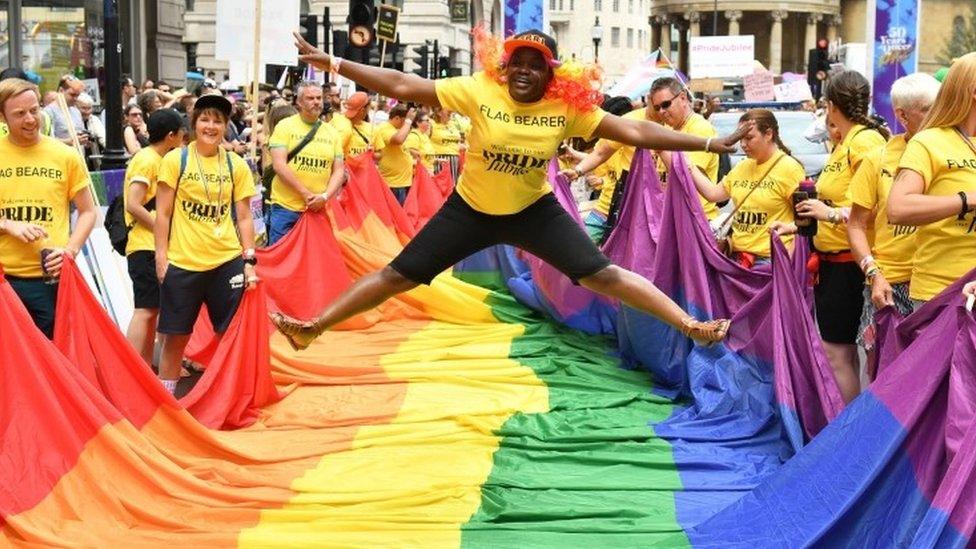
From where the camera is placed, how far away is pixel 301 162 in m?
11.3

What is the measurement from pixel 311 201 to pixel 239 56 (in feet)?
4.30

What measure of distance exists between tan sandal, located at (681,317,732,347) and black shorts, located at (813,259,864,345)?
2.16ft

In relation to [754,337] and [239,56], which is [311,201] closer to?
[239,56]

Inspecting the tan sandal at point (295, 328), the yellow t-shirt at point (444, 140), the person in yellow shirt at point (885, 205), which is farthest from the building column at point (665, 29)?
the person in yellow shirt at point (885, 205)

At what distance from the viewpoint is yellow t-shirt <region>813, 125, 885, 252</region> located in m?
7.05

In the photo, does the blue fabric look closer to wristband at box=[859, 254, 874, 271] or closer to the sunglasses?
the sunglasses

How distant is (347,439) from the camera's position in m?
7.35

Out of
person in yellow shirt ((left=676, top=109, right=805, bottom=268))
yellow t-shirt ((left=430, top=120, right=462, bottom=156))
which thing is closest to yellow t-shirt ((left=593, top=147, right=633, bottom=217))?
person in yellow shirt ((left=676, top=109, right=805, bottom=268))

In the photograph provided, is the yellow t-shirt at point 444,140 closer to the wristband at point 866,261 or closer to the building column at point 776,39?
the wristband at point 866,261

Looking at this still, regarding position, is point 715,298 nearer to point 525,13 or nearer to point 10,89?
point 10,89

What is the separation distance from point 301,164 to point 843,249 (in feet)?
17.5

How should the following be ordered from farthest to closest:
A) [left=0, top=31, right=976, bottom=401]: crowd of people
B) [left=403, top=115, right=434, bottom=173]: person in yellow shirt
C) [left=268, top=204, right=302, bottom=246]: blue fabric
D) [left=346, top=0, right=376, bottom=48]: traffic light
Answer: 1. [left=346, top=0, right=376, bottom=48]: traffic light
2. [left=403, top=115, right=434, bottom=173]: person in yellow shirt
3. [left=268, top=204, right=302, bottom=246]: blue fabric
4. [left=0, top=31, right=976, bottom=401]: crowd of people

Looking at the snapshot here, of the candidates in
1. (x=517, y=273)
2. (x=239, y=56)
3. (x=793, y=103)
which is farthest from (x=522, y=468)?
(x=793, y=103)

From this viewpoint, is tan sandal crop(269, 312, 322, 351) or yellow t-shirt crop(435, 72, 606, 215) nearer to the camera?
yellow t-shirt crop(435, 72, 606, 215)
